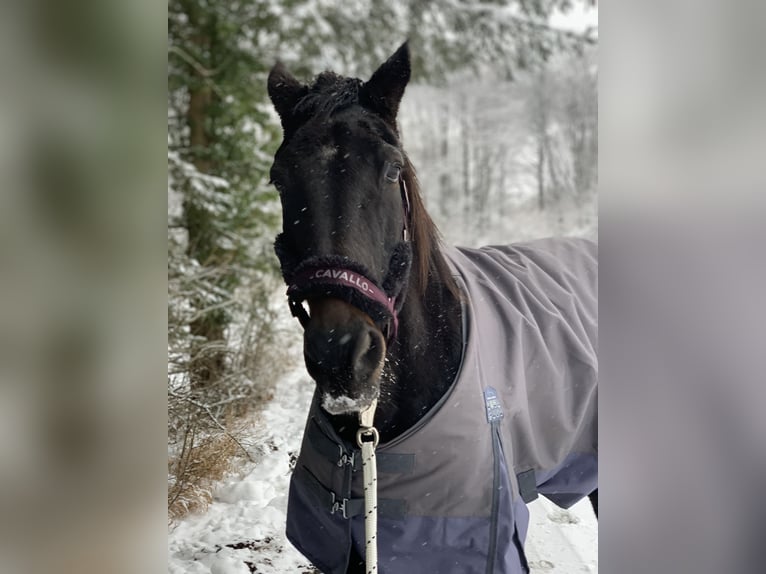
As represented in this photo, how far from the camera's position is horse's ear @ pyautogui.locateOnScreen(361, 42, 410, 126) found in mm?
709

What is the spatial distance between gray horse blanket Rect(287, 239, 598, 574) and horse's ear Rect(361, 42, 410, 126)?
301mm

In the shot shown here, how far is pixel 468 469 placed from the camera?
2.51 feet

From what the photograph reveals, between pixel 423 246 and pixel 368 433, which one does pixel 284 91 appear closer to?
pixel 423 246

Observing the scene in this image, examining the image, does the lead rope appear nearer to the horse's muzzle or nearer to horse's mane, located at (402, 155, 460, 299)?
the horse's muzzle

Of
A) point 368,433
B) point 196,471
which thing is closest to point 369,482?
point 368,433

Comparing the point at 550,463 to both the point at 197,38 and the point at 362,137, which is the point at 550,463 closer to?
the point at 362,137

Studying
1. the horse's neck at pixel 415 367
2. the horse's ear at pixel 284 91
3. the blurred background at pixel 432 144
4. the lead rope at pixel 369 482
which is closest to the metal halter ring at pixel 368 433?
the lead rope at pixel 369 482

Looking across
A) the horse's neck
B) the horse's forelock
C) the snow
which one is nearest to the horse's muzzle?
the snow

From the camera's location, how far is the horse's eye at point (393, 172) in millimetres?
694

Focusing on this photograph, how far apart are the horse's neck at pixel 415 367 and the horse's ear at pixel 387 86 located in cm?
28
